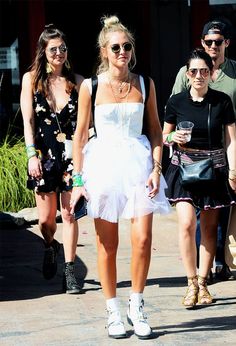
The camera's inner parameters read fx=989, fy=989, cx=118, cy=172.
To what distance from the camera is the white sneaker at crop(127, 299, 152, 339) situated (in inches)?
236

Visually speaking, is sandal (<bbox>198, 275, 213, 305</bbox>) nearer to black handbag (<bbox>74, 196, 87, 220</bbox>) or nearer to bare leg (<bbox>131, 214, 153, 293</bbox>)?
bare leg (<bbox>131, 214, 153, 293</bbox>)

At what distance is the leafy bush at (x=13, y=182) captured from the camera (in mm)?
10938

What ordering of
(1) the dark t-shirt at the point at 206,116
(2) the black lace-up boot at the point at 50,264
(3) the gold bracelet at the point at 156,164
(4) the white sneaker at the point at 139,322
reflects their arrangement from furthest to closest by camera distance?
1. (2) the black lace-up boot at the point at 50,264
2. (1) the dark t-shirt at the point at 206,116
3. (3) the gold bracelet at the point at 156,164
4. (4) the white sneaker at the point at 139,322

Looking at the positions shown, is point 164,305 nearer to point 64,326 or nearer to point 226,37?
point 64,326

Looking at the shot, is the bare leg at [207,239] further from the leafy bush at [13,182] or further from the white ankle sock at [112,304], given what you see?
the leafy bush at [13,182]

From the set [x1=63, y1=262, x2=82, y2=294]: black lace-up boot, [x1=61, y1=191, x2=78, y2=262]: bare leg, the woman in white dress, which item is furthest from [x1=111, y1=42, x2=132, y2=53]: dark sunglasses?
[x1=63, y1=262, x2=82, y2=294]: black lace-up boot

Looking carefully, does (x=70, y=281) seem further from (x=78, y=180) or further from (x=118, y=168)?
(x=118, y=168)

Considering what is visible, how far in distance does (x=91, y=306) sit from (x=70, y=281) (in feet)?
1.56

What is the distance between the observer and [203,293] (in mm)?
6977

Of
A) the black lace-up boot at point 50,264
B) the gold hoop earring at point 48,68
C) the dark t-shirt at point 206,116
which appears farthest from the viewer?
the black lace-up boot at point 50,264

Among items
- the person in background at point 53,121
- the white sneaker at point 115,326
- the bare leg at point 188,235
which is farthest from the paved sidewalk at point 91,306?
the person in background at point 53,121

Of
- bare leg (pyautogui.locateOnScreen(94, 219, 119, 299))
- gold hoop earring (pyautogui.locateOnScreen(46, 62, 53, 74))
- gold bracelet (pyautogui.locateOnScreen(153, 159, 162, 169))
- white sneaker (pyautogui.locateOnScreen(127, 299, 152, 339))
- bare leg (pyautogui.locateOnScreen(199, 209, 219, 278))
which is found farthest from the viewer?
gold hoop earring (pyautogui.locateOnScreen(46, 62, 53, 74))

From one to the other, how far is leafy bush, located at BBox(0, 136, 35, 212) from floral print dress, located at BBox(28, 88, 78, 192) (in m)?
3.45

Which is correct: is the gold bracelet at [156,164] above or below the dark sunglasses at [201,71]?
below
